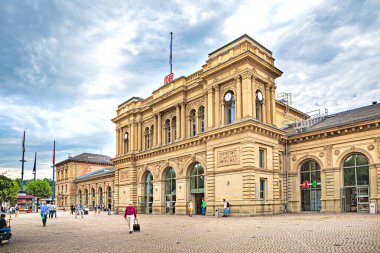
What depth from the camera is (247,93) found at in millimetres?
33750

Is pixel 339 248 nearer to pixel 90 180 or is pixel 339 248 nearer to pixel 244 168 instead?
pixel 244 168

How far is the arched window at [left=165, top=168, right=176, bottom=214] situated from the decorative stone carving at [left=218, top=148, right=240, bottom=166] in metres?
9.83

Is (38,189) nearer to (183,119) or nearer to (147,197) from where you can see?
(147,197)

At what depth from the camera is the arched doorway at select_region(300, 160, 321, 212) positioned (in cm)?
3694

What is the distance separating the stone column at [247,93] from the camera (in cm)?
3353

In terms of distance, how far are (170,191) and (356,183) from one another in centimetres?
2084

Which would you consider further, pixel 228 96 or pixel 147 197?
pixel 147 197

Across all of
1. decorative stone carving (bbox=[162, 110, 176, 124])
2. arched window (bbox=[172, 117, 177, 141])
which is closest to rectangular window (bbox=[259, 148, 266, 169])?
arched window (bbox=[172, 117, 177, 141])

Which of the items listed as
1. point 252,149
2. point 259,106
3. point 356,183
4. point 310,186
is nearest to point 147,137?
point 259,106

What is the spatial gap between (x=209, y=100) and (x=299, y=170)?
40.6ft

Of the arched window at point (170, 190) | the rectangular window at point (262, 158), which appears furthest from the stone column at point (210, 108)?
the arched window at point (170, 190)

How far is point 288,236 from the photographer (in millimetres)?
15594

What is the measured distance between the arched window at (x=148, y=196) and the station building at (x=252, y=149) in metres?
2.09

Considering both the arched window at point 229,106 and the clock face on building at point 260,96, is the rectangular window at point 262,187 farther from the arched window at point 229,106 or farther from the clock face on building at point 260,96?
the clock face on building at point 260,96
